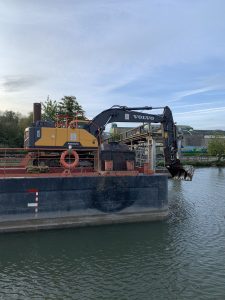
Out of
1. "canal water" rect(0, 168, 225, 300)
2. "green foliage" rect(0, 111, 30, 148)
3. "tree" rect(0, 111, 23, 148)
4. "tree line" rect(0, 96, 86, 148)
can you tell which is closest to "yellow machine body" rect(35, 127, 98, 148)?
"canal water" rect(0, 168, 225, 300)

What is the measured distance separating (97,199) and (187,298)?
25.7 feet

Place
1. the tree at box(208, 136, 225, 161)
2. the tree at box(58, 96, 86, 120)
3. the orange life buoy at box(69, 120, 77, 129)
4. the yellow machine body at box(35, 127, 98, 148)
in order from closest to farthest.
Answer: the yellow machine body at box(35, 127, 98, 148)
the orange life buoy at box(69, 120, 77, 129)
the tree at box(58, 96, 86, 120)
the tree at box(208, 136, 225, 161)

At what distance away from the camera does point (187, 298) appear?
9.77m

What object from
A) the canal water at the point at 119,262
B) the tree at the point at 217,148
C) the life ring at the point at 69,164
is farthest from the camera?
the tree at the point at 217,148

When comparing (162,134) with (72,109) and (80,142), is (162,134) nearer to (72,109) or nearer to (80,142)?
(80,142)

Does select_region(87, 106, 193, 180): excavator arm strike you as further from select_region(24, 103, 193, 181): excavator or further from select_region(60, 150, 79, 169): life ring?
select_region(60, 150, 79, 169): life ring

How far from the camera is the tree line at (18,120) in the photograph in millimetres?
41844

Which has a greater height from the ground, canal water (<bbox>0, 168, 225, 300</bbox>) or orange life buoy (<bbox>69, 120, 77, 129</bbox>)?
orange life buoy (<bbox>69, 120, 77, 129</bbox>)

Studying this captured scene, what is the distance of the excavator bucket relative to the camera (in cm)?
2141

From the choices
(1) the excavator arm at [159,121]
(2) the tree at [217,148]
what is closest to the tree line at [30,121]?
(2) the tree at [217,148]

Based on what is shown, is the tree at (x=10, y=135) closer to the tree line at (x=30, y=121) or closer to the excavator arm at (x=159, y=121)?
the tree line at (x=30, y=121)

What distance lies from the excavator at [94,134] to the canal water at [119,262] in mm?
4110

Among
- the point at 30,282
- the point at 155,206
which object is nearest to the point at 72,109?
the point at 155,206

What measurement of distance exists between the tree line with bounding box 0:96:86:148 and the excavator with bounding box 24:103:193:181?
63.3ft
